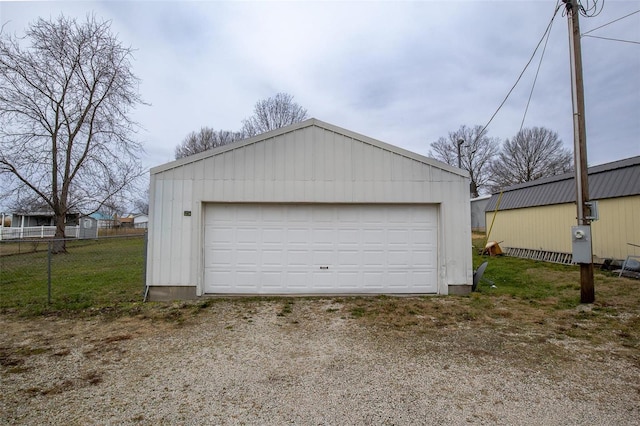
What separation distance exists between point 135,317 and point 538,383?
5734 millimetres

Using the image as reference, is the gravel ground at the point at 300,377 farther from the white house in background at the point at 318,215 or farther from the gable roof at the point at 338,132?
the gable roof at the point at 338,132

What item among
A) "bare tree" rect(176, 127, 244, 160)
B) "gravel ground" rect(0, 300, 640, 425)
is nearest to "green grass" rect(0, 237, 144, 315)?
"gravel ground" rect(0, 300, 640, 425)

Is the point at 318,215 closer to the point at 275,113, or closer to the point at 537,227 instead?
the point at 537,227

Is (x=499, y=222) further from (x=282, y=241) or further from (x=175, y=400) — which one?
(x=175, y=400)

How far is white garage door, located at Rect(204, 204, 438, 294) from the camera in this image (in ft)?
23.7

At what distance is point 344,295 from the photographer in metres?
7.25

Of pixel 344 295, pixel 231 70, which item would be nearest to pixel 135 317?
pixel 344 295

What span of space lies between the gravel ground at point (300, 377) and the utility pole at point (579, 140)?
2604 millimetres

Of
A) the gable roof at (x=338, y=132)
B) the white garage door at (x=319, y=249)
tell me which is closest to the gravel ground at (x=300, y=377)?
the white garage door at (x=319, y=249)

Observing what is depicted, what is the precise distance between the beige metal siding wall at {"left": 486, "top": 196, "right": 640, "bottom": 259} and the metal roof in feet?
0.72

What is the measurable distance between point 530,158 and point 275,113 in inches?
950

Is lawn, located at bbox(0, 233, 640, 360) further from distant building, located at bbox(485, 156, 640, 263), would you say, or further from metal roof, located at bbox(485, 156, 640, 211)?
metal roof, located at bbox(485, 156, 640, 211)

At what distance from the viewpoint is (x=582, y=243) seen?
6176 mm

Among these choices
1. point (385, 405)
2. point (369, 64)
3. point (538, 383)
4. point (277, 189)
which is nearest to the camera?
point (385, 405)
